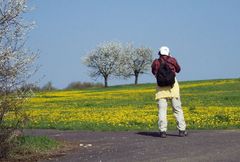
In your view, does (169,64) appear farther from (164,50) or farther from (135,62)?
(135,62)

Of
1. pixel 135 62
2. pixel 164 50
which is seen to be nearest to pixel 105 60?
pixel 135 62

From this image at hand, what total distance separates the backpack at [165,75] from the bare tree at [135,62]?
94585 millimetres

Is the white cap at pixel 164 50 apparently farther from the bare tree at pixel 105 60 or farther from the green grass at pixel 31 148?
the bare tree at pixel 105 60

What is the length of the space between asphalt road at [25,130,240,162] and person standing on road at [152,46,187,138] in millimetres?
342

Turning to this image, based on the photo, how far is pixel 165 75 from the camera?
13.4 meters

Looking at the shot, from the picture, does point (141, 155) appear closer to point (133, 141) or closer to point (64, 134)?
point (133, 141)

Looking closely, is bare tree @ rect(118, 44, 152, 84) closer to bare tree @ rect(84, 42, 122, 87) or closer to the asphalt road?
bare tree @ rect(84, 42, 122, 87)

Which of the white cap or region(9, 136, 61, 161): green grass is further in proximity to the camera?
the white cap

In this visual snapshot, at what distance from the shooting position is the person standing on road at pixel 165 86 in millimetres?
13422

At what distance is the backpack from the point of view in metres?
13.4

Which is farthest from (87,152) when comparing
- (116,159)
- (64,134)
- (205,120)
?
(205,120)

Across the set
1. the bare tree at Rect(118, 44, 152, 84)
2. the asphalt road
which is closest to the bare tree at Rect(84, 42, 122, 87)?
the bare tree at Rect(118, 44, 152, 84)

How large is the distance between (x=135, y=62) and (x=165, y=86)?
99.7 meters

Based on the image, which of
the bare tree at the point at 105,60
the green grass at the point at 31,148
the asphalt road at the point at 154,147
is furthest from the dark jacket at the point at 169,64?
the bare tree at the point at 105,60
